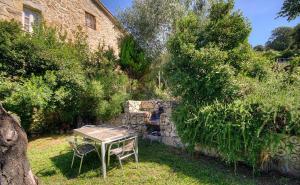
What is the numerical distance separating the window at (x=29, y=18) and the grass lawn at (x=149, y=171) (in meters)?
6.80

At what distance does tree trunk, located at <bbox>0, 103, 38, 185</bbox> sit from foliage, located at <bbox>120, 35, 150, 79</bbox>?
30.7 feet

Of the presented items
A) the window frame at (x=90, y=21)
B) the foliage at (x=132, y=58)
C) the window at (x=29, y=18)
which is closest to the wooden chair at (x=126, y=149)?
the foliage at (x=132, y=58)

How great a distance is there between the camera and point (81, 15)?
1393 cm

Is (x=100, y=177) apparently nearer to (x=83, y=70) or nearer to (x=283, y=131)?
(x=283, y=131)

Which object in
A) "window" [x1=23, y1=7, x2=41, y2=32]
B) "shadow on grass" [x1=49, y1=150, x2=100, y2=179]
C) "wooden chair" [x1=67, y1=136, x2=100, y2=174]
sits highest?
"window" [x1=23, y1=7, x2=41, y2=32]

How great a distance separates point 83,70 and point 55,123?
105 inches

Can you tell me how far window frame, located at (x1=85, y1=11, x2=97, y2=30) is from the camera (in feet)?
47.9

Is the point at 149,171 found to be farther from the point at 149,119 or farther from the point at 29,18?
the point at 29,18

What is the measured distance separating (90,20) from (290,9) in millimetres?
14943

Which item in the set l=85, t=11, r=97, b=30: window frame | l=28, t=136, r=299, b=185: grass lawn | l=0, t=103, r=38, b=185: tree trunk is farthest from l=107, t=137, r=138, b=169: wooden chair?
l=85, t=11, r=97, b=30: window frame

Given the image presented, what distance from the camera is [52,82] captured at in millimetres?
8133

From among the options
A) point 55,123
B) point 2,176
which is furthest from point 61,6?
point 2,176

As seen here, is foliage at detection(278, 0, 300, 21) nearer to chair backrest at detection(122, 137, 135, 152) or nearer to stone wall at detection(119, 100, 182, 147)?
stone wall at detection(119, 100, 182, 147)

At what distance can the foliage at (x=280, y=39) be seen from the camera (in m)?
37.0
